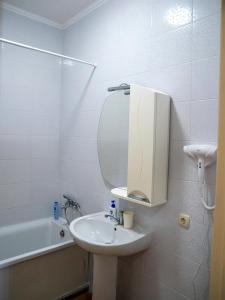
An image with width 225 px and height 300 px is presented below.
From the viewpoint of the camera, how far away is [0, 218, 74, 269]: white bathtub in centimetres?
224

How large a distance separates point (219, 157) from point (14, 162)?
6.70 feet

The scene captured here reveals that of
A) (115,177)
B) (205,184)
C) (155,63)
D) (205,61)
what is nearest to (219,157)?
(205,184)

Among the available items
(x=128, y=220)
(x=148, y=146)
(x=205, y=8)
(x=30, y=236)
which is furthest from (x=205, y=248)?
(x=30, y=236)

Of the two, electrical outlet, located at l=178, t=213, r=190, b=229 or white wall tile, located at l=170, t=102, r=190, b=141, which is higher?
white wall tile, located at l=170, t=102, r=190, b=141

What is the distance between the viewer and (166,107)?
57.0 inches

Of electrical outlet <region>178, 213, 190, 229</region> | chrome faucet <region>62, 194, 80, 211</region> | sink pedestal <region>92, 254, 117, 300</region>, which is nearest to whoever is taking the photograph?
electrical outlet <region>178, 213, 190, 229</region>

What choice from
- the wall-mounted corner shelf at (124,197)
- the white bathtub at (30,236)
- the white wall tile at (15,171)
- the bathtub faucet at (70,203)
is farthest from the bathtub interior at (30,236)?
the wall-mounted corner shelf at (124,197)

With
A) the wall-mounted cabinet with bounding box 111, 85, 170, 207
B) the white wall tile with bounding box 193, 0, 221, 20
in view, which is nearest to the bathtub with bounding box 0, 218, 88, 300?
the wall-mounted cabinet with bounding box 111, 85, 170, 207

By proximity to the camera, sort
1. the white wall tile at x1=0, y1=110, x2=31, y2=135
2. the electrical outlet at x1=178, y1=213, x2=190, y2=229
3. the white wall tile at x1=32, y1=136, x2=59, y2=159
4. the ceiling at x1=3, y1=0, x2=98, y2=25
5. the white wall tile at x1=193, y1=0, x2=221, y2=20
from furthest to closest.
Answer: the white wall tile at x1=32, y1=136, x2=59, y2=159 < the white wall tile at x1=0, y1=110, x2=31, y2=135 < the ceiling at x1=3, y1=0, x2=98, y2=25 < the electrical outlet at x1=178, y1=213, x2=190, y2=229 < the white wall tile at x1=193, y1=0, x2=221, y2=20

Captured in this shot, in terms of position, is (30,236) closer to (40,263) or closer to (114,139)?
(40,263)

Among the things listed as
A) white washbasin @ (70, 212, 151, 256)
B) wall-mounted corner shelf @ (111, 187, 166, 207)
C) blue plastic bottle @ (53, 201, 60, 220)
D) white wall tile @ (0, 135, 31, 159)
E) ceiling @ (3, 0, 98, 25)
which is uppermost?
ceiling @ (3, 0, 98, 25)

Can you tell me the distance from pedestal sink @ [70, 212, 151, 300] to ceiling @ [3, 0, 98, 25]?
6.46 ft

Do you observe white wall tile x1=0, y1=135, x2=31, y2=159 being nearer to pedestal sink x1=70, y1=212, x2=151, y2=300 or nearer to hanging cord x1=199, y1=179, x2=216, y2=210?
pedestal sink x1=70, y1=212, x2=151, y2=300

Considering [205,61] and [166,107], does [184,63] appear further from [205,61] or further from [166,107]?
[166,107]
